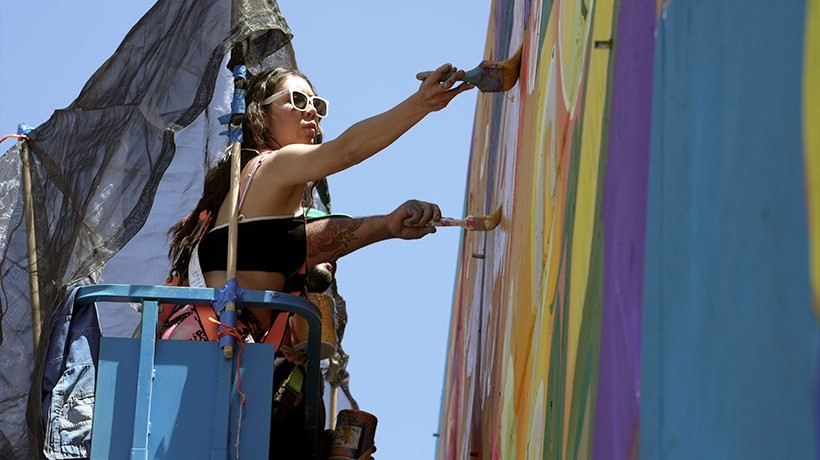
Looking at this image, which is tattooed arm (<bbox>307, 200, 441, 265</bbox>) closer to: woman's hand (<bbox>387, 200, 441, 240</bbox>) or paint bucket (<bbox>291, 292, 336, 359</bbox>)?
woman's hand (<bbox>387, 200, 441, 240</bbox>)

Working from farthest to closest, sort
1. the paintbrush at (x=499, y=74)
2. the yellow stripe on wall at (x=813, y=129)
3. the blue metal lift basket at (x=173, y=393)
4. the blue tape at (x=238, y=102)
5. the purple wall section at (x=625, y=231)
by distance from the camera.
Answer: the blue tape at (x=238, y=102), the paintbrush at (x=499, y=74), the blue metal lift basket at (x=173, y=393), the purple wall section at (x=625, y=231), the yellow stripe on wall at (x=813, y=129)

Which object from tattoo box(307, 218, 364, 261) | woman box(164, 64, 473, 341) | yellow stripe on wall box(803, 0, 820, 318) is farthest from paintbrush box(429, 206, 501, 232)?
yellow stripe on wall box(803, 0, 820, 318)

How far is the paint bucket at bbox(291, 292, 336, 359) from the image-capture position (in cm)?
458

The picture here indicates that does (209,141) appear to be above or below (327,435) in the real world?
above

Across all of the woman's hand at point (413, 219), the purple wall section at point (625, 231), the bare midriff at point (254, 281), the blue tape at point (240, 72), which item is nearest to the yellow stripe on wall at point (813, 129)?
the purple wall section at point (625, 231)

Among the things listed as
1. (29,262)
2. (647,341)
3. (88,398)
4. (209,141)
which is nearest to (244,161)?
(209,141)

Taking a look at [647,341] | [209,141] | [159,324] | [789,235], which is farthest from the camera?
[209,141]

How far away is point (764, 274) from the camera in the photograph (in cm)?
122

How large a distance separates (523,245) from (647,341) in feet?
6.85

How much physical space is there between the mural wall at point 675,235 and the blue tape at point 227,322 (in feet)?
3.42

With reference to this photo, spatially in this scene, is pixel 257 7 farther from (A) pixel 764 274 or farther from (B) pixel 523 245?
(A) pixel 764 274

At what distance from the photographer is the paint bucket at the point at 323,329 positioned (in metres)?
4.58

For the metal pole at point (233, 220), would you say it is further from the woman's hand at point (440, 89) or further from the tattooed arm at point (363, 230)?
the woman's hand at point (440, 89)

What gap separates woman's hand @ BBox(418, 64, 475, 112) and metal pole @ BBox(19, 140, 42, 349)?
1.60 metres
